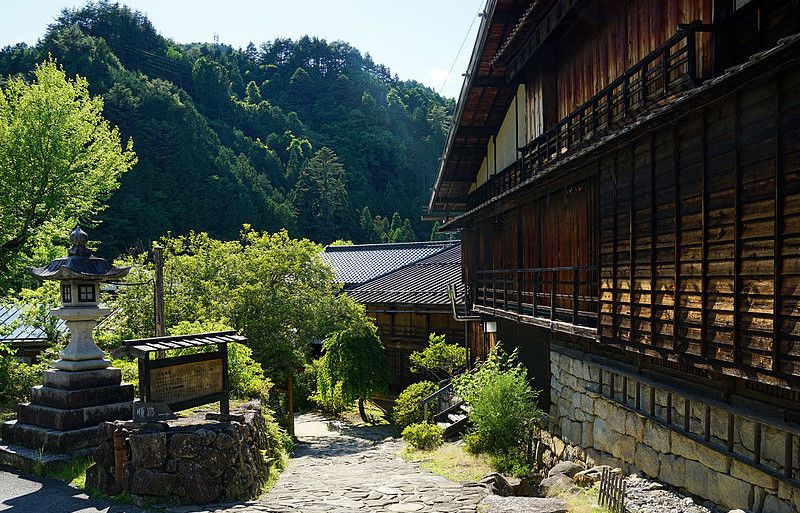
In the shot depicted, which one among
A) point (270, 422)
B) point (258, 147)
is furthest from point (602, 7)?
point (258, 147)

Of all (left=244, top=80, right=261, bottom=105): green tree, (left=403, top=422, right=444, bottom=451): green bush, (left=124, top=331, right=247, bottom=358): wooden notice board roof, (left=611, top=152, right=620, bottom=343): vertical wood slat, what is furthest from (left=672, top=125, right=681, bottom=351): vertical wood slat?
(left=244, top=80, right=261, bottom=105): green tree

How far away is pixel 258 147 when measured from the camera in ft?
255

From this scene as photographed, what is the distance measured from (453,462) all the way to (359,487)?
300 cm

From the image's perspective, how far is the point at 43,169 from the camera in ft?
66.9

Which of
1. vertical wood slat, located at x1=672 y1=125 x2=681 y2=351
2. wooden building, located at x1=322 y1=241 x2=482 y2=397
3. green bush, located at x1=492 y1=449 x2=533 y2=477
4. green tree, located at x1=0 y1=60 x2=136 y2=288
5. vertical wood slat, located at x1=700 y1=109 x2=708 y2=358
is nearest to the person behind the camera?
vertical wood slat, located at x1=700 y1=109 x2=708 y2=358

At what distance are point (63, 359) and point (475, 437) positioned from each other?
31.1 ft

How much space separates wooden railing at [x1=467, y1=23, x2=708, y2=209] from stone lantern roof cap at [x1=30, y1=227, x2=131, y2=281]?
33.0 feet

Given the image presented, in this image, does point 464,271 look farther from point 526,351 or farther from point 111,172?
point 111,172

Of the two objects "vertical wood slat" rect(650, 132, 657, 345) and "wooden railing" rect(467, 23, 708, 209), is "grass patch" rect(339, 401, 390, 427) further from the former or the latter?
"vertical wood slat" rect(650, 132, 657, 345)

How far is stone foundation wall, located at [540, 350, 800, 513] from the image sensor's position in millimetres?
7035

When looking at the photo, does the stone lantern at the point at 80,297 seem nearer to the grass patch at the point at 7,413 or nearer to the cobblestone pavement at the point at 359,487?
the grass patch at the point at 7,413

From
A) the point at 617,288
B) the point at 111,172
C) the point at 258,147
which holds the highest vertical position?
the point at 258,147

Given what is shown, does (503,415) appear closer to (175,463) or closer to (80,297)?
(175,463)

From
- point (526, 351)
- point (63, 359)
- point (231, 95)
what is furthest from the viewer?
point (231, 95)
